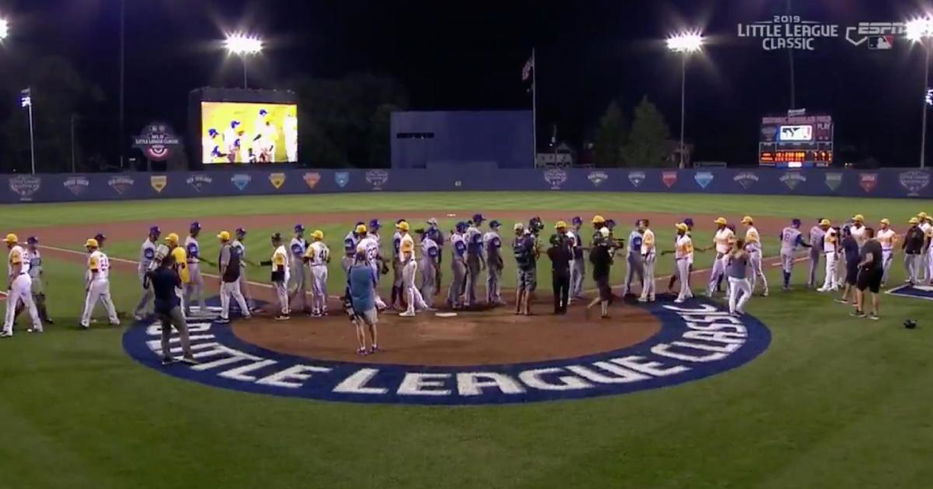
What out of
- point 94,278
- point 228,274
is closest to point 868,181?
point 228,274

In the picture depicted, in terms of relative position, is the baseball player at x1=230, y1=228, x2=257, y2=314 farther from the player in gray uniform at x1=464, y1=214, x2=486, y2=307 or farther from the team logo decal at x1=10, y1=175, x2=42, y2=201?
the team logo decal at x1=10, y1=175, x2=42, y2=201

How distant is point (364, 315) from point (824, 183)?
48.0 m

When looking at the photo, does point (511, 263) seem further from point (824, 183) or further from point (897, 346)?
point (824, 183)

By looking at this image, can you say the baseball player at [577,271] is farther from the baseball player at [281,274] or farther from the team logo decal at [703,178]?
the team logo decal at [703,178]

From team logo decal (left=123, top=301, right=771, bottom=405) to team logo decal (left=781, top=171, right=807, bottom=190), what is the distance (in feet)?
141

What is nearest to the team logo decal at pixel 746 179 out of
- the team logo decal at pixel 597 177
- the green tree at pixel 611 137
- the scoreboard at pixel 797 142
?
the scoreboard at pixel 797 142

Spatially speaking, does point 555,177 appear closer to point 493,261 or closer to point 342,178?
point 342,178

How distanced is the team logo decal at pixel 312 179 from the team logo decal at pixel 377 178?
3817 mm

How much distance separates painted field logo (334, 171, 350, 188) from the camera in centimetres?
6278

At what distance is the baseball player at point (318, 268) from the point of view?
17.6m

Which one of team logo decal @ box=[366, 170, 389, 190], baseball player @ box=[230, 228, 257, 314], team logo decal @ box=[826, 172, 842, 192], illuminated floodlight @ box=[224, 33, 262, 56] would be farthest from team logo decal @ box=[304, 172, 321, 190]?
baseball player @ box=[230, 228, 257, 314]

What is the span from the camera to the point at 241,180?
59.1m

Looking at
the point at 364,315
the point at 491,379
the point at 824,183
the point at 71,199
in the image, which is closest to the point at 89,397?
the point at 364,315

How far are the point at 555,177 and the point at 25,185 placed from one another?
35.3 meters
